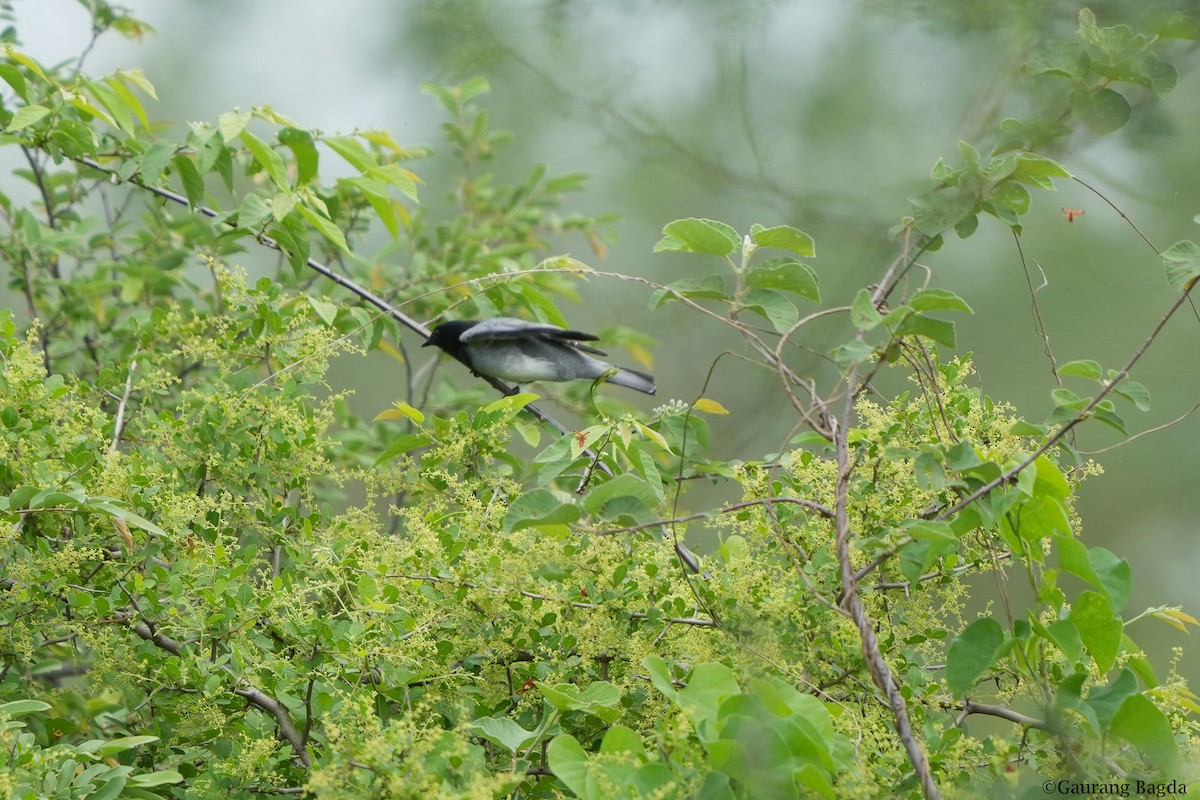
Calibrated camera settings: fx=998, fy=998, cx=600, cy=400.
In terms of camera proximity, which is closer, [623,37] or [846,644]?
[623,37]

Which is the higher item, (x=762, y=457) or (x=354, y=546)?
(x=762, y=457)

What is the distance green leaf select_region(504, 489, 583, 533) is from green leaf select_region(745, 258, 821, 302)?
0.22 m

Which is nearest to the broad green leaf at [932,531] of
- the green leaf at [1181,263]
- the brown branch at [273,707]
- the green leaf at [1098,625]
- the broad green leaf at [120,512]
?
the green leaf at [1098,625]

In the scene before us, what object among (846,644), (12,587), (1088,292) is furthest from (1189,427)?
(12,587)

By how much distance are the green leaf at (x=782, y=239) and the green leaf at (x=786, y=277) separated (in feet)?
0.04

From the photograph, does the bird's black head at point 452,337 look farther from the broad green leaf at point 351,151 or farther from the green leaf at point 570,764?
the green leaf at point 570,764

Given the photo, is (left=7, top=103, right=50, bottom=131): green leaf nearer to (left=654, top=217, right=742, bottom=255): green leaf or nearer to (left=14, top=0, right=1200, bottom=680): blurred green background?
(left=14, top=0, right=1200, bottom=680): blurred green background

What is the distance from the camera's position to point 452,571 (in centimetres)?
96

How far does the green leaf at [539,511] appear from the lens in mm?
726

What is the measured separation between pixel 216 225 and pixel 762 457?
85 cm

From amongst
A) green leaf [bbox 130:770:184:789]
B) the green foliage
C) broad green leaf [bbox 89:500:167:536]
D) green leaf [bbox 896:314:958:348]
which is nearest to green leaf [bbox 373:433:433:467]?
the green foliage

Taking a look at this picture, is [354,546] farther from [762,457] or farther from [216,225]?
[216,225]

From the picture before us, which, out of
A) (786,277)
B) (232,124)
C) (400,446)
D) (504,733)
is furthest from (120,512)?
(786,277)

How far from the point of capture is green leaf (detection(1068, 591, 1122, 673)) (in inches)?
28.4
